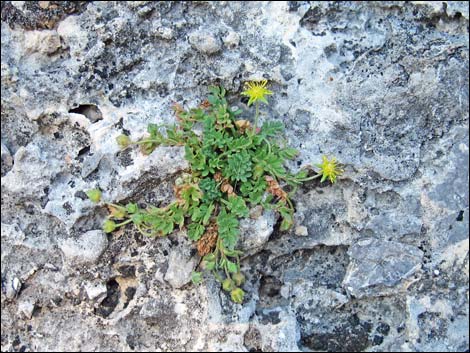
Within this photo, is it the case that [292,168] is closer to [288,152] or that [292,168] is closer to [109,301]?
[288,152]

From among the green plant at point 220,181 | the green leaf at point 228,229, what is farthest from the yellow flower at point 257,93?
the green leaf at point 228,229

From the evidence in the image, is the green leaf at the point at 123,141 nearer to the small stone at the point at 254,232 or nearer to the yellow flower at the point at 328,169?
the small stone at the point at 254,232

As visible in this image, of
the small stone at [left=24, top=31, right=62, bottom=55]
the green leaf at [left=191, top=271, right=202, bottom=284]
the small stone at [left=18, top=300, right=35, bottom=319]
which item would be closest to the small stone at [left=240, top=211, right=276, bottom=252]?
the green leaf at [left=191, top=271, right=202, bottom=284]

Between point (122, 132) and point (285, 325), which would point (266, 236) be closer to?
point (285, 325)

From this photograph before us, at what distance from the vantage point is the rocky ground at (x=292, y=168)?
3395mm

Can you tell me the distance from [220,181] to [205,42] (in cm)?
72

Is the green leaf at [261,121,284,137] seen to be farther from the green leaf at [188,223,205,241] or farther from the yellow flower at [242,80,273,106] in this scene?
the green leaf at [188,223,205,241]

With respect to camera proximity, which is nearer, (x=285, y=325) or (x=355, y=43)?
(x=285, y=325)

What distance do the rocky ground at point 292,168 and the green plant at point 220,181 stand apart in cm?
9

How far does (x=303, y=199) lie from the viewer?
3.54 meters

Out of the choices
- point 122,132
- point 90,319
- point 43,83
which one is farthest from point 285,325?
point 43,83

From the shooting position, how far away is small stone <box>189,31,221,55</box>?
3.51 m

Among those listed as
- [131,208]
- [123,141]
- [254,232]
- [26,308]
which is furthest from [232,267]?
[26,308]

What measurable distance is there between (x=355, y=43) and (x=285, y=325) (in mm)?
1483
